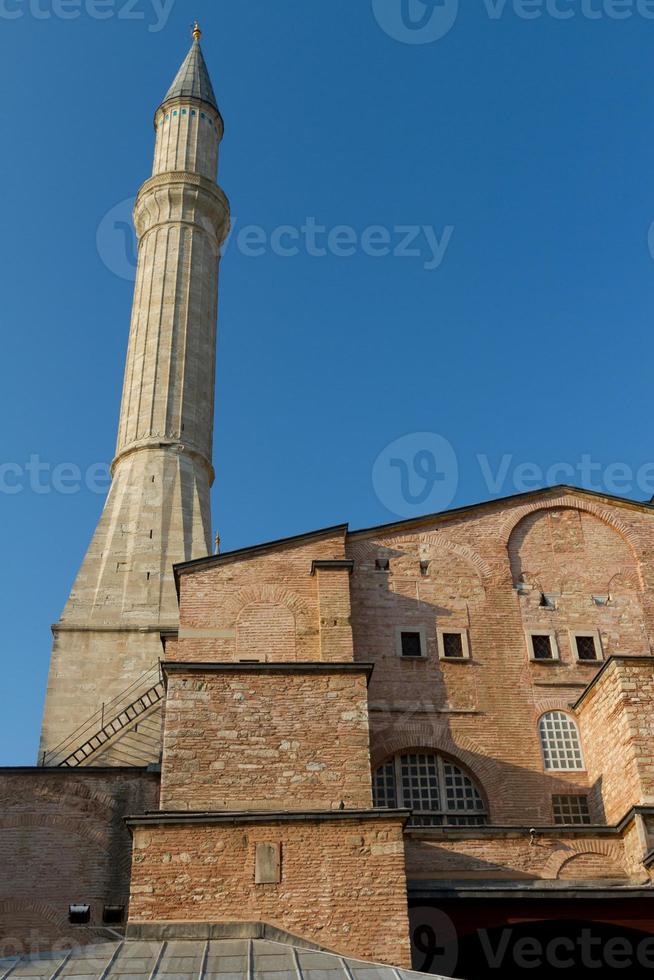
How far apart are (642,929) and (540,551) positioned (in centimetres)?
753

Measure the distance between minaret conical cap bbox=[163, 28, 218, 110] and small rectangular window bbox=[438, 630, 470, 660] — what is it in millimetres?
24069

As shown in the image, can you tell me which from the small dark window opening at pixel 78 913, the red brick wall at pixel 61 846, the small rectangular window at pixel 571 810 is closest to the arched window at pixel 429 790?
the small rectangular window at pixel 571 810

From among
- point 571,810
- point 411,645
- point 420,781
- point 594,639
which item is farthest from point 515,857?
point 594,639

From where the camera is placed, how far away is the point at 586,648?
20.3 metres

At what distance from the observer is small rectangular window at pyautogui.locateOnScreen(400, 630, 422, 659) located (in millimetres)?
19891

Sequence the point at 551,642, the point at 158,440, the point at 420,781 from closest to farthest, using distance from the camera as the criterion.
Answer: the point at 420,781, the point at 551,642, the point at 158,440

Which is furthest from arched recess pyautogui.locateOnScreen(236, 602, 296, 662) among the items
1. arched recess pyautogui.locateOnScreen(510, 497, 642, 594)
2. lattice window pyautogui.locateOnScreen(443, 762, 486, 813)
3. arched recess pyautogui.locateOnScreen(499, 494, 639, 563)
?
arched recess pyautogui.locateOnScreen(499, 494, 639, 563)

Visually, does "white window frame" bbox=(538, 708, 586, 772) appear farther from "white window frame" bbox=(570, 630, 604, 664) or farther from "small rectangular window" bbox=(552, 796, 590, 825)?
"white window frame" bbox=(570, 630, 604, 664)

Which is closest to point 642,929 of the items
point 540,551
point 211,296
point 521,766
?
point 521,766

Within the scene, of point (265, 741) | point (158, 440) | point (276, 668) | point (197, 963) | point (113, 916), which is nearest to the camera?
point (197, 963)

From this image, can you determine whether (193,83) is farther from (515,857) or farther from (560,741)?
(515,857)

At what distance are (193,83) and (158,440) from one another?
14.5 meters

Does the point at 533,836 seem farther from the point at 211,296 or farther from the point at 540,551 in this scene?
the point at 211,296

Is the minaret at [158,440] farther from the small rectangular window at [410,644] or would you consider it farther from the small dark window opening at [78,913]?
the small rectangular window at [410,644]
